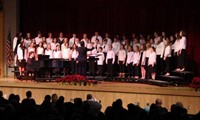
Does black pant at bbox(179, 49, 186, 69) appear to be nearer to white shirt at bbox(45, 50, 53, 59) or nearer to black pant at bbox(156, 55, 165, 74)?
black pant at bbox(156, 55, 165, 74)

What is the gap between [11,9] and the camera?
19.8 metres

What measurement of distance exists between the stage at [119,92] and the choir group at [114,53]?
195 centimetres

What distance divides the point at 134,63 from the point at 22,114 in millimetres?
9928

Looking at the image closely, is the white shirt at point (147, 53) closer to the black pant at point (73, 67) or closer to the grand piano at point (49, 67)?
the grand piano at point (49, 67)

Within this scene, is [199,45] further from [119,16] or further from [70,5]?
[70,5]

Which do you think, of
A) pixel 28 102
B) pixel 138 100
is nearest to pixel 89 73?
pixel 138 100

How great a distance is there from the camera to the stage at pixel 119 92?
498 inches

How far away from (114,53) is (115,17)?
2629 millimetres

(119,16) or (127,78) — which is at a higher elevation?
(119,16)

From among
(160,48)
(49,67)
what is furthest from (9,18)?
(160,48)

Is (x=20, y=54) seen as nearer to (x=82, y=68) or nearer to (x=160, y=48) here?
(x=82, y=68)

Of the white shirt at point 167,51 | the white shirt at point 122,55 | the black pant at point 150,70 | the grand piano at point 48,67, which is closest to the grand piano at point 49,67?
the grand piano at point 48,67

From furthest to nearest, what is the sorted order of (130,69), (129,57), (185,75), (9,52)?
(9,52) → (130,69) → (129,57) → (185,75)

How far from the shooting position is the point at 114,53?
17469mm
